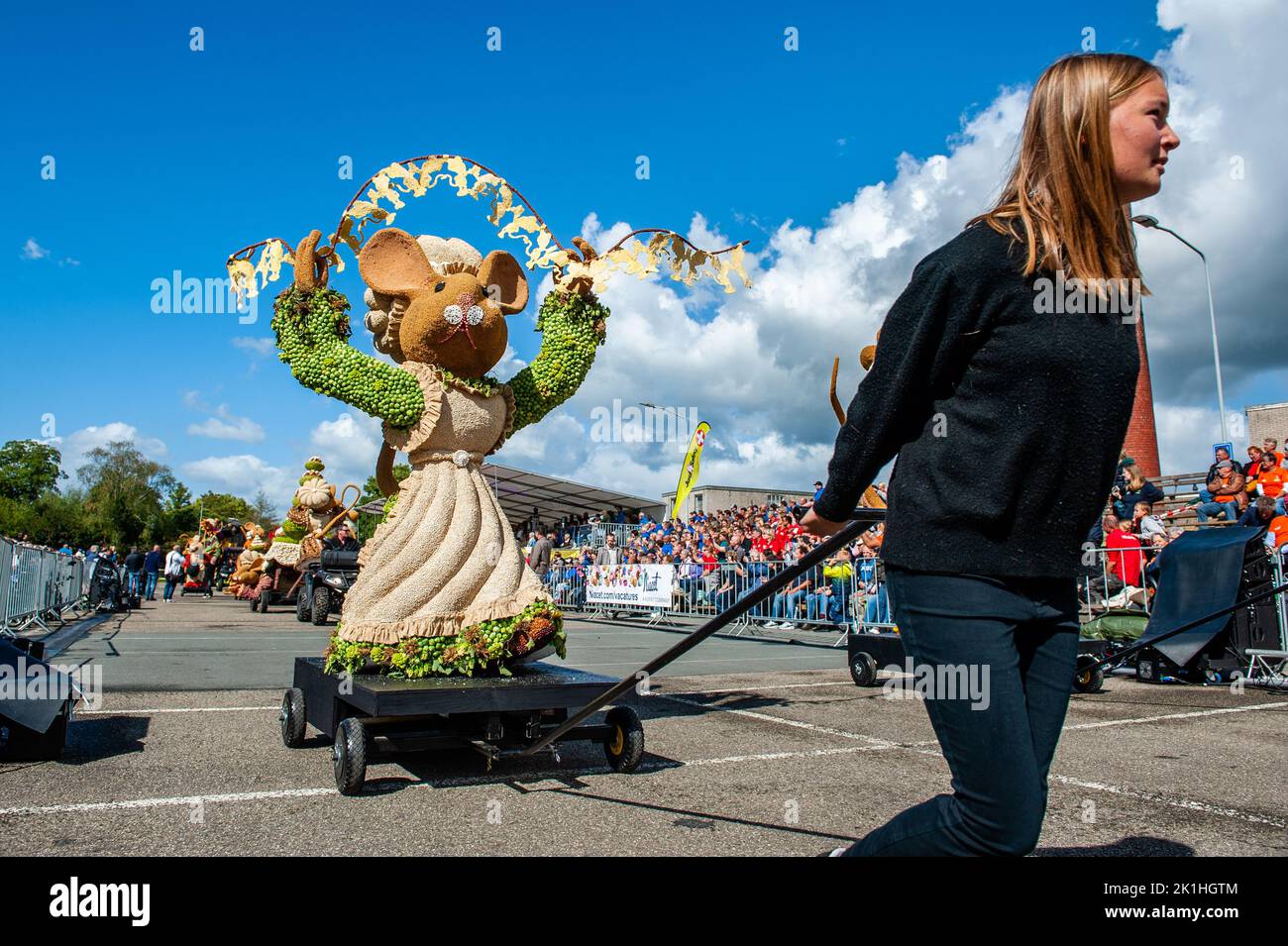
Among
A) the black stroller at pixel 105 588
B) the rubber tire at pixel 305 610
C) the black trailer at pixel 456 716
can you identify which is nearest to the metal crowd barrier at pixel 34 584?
the black stroller at pixel 105 588

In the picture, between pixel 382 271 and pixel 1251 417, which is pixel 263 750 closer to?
pixel 382 271

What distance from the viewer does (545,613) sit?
18.1ft

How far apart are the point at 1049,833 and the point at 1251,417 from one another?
1491 inches

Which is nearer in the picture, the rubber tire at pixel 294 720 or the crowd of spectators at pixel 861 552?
the rubber tire at pixel 294 720

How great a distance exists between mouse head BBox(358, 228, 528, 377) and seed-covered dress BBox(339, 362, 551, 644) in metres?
0.20

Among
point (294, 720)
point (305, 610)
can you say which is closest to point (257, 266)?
point (294, 720)

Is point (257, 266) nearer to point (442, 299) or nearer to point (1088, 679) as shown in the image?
point (442, 299)

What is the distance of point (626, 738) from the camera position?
5.05m

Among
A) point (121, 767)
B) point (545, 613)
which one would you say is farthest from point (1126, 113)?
point (121, 767)

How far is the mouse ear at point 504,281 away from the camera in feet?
20.4

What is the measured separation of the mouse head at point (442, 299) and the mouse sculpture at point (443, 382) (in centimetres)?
1

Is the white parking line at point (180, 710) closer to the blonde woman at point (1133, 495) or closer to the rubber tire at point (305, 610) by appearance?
the rubber tire at point (305, 610)

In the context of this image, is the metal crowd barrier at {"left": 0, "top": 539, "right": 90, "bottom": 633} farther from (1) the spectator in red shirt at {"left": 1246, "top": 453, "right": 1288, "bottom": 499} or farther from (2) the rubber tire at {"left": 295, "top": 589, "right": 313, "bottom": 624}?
(1) the spectator in red shirt at {"left": 1246, "top": 453, "right": 1288, "bottom": 499}

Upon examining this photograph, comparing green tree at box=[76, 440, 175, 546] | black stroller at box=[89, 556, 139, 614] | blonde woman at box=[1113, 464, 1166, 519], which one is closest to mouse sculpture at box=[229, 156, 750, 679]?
blonde woman at box=[1113, 464, 1166, 519]
